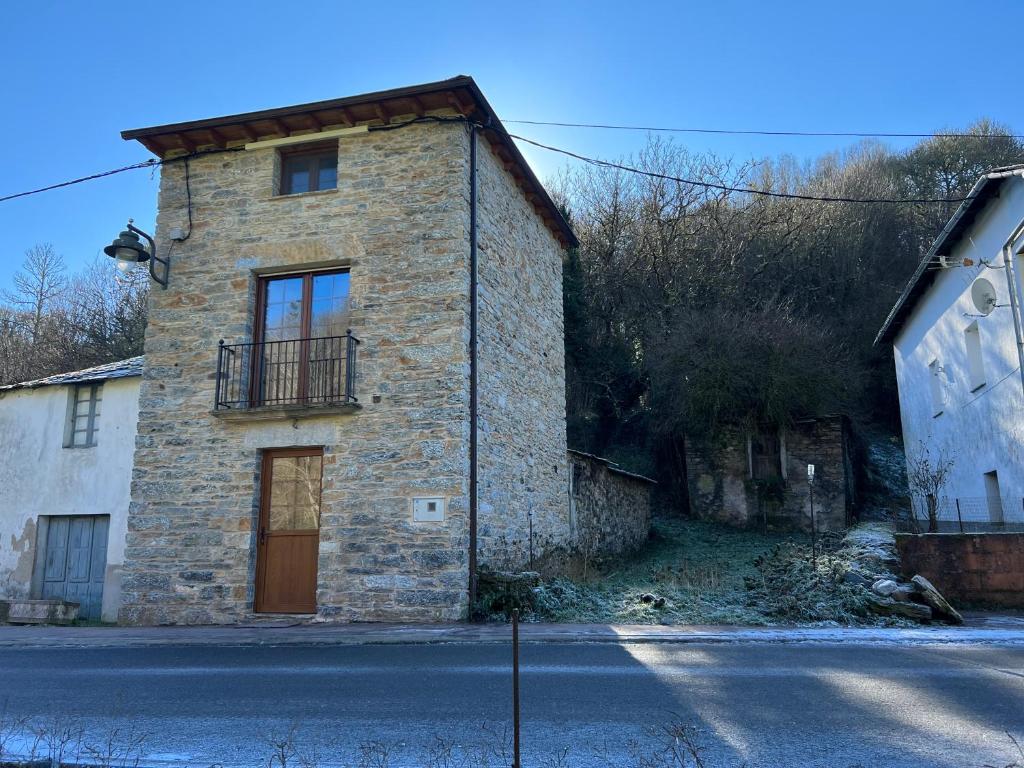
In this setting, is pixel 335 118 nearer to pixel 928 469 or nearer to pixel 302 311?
pixel 302 311

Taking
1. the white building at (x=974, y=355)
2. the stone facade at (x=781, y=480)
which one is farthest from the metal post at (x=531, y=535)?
the stone facade at (x=781, y=480)

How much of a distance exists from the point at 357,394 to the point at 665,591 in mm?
4944

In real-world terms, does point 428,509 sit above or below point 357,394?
below

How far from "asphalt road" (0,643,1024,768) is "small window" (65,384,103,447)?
23.7 ft

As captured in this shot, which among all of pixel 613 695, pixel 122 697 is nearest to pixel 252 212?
pixel 122 697

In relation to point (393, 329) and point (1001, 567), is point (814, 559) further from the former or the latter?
point (393, 329)

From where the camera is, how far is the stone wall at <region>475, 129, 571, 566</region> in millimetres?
11375

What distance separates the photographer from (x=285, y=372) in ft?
37.4

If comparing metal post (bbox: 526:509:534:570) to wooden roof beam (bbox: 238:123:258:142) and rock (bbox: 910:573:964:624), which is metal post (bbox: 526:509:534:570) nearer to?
rock (bbox: 910:573:964:624)

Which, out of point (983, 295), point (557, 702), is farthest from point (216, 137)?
point (983, 295)

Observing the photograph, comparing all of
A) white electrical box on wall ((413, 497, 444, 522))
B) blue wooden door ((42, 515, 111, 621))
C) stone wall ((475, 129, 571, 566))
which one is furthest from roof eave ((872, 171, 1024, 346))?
blue wooden door ((42, 515, 111, 621))

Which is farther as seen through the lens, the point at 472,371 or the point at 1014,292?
the point at 1014,292

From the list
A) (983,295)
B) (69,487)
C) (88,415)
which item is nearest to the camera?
(69,487)

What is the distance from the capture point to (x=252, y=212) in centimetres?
1191
